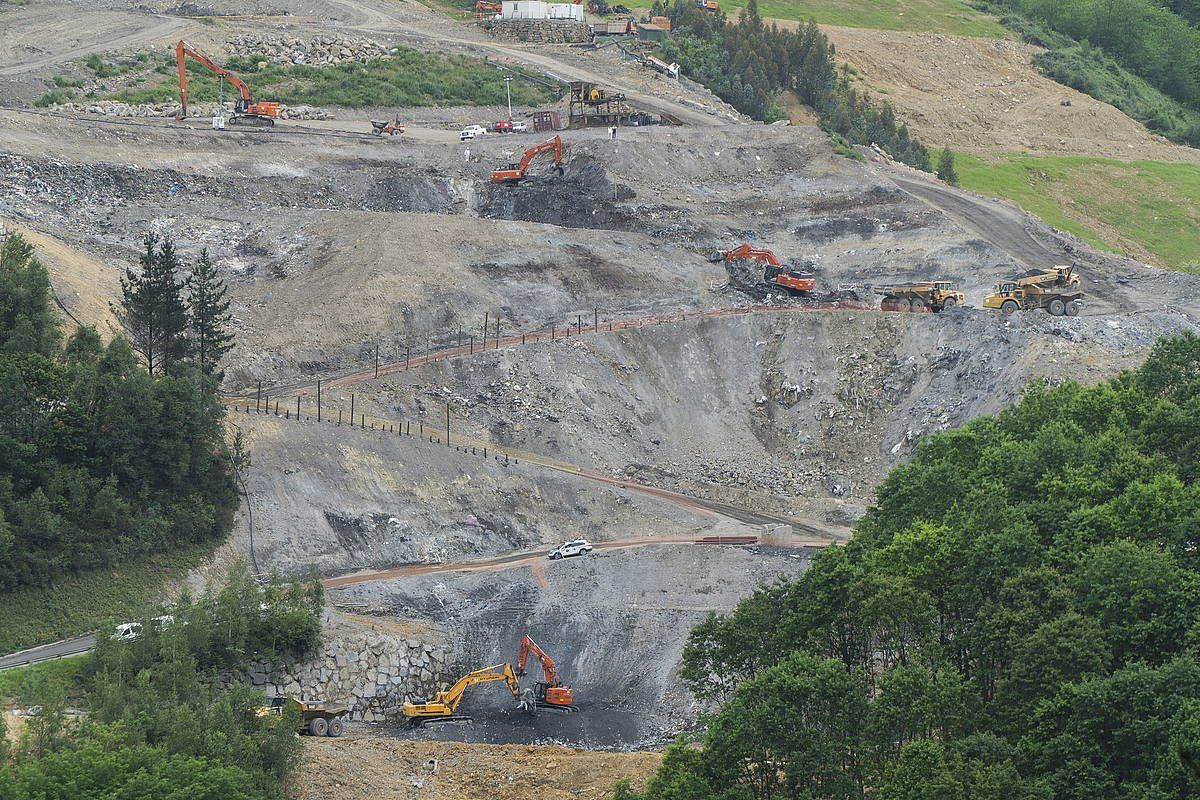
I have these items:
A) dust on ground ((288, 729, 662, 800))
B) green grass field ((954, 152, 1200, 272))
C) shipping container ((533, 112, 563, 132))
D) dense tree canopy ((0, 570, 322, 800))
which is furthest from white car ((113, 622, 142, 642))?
green grass field ((954, 152, 1200, 272))

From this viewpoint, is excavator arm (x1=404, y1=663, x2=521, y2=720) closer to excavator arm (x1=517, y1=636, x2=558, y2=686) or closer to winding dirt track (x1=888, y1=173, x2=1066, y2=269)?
excavator arm (x1=517, y1=636, x2=558, y2=686)

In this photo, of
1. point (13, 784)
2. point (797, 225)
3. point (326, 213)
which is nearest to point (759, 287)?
point (797, 225)

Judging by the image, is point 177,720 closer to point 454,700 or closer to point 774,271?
point 454,700

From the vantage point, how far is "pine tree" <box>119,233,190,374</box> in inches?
2997

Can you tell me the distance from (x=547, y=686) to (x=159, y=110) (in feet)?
197

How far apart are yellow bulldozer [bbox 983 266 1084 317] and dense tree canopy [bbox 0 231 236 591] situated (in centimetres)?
3919

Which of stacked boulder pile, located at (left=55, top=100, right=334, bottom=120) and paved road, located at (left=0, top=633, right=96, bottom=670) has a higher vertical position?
stacked boulder pile, located at (left=55, top=100, right=334, bottom=120)

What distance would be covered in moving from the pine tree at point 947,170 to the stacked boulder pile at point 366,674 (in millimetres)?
64819

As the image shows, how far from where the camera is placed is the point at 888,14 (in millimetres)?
158125

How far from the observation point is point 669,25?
→ 135 meters

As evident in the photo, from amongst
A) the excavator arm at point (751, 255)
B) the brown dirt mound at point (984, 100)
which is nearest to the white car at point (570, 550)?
the excavator arm at point (751, 255)

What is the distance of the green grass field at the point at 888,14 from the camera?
154 metres

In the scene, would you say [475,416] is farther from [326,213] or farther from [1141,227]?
[1141,227]

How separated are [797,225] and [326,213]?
88.3 ft
